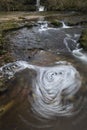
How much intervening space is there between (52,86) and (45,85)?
0.31 m

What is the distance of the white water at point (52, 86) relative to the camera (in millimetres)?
7656

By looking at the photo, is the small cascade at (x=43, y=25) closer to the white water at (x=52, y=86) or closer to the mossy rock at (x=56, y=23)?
the mossy rock at (x=56, y=23)

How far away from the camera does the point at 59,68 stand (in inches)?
414

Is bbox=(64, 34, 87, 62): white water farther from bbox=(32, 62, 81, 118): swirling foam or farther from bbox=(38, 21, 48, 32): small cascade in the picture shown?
bbox=(38, 21, 48, 32): small cascade

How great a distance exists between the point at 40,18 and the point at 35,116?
516 inches

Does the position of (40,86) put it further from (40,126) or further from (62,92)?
(40,126)

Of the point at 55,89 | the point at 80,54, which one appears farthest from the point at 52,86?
the point at 80,54

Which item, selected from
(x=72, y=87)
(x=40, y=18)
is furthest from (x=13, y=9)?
(x=72, y=87)

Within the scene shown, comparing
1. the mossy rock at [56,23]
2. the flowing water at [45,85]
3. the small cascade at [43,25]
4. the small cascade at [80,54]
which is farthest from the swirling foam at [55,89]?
Answer: the mossy rock at [56,23]

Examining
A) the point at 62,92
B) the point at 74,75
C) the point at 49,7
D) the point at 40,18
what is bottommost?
the point at 62,92

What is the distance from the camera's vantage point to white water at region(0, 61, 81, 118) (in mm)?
7656

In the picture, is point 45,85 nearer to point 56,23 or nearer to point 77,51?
point 77,51

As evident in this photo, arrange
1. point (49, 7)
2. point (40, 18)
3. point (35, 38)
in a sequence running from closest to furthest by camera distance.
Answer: point (35, 38) < point (40, 18) < point (49, 7)

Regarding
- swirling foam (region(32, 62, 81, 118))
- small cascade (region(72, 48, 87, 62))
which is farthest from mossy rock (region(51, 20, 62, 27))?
swirling foam (region(32, 62, 81, 118))
